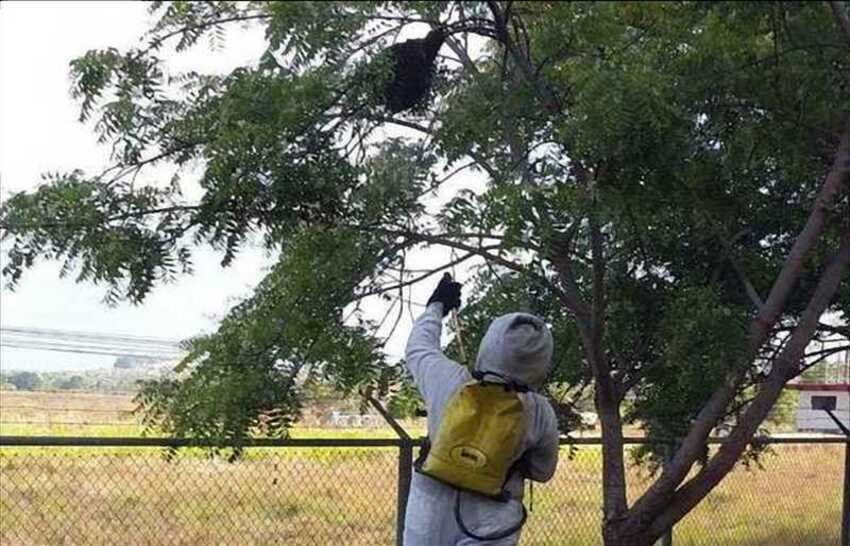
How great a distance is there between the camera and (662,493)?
5367 millimetres

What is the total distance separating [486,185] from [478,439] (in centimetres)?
132

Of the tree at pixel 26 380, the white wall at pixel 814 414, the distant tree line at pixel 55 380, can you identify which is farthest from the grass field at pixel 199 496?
the white wall at pixel 814 414

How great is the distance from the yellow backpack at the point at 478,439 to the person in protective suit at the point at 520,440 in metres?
0.05

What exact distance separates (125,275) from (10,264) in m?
0.46

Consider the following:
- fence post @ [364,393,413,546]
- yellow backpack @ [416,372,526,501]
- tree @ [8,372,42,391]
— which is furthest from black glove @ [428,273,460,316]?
tree @ [8,372,42,391]

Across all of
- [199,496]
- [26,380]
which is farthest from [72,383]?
[199,496]

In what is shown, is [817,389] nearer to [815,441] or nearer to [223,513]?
[815,441]

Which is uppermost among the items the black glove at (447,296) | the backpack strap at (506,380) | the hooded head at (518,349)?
the black glove at (447,296)

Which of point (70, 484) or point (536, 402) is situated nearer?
point (536, 402)

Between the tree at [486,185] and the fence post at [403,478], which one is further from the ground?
the tree at [486,185]

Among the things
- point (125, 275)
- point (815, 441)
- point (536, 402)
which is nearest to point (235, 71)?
point (125, 275)

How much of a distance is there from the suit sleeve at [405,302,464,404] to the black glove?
0.03 m

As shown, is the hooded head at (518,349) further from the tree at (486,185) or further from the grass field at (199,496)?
the grass field at (199,496)

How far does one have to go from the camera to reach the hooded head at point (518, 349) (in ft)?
14.0
